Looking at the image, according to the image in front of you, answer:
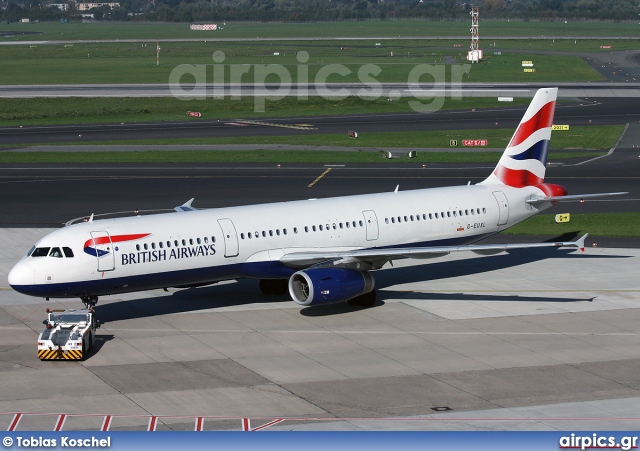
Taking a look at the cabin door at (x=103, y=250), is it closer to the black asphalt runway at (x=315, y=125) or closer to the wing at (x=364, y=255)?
the wing at (x=364, y=255)

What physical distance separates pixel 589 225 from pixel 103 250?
112 feet

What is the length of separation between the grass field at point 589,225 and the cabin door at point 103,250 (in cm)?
2874

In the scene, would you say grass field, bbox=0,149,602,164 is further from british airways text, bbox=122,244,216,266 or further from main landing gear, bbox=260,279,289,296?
british airways text, bbox=122,244,216,266

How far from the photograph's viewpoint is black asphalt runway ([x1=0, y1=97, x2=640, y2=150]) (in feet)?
351

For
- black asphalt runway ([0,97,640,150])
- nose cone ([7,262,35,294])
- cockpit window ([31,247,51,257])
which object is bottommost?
nose cone ([7,262,35,294])

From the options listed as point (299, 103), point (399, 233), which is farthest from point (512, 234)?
point (299, 103)

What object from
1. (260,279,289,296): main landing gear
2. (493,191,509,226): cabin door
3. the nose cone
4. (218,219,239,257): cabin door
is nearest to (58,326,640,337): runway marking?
the nose cone

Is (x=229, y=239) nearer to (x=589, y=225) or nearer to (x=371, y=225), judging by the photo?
(x=371, y=225)

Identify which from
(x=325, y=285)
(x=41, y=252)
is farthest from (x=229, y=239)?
(x=41, y=252)

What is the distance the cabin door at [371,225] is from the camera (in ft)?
158

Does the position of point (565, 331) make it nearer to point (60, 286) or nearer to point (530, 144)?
point (530, 144)

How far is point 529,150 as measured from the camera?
54312 mm

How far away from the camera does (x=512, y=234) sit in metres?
61.3

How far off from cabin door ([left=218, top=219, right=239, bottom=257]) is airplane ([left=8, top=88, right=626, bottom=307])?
52 millimetres
